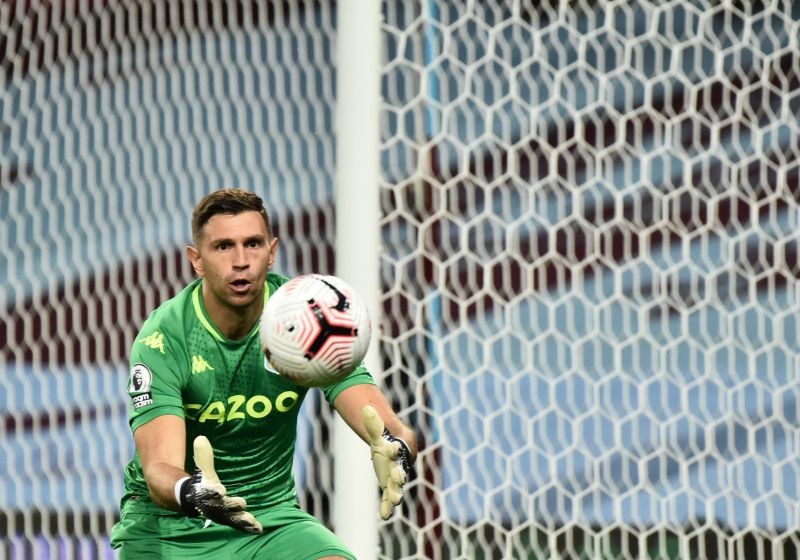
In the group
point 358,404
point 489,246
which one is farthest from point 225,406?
point 489,246

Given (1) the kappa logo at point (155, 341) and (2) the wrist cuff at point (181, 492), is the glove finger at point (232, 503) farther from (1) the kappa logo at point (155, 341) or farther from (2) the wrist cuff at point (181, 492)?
(1) the kappa logo at point (155, 341)

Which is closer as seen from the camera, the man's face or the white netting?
the man's face

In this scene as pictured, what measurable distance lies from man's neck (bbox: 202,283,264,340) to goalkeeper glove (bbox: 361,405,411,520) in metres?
0.46

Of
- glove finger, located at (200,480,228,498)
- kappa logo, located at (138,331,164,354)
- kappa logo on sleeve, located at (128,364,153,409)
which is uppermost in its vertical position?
kappa logo, located at (138,331,164,354)

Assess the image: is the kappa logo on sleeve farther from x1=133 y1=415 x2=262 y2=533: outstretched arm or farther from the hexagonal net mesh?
the hexagonal net mesh

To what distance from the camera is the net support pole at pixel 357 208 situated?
4.20 meters

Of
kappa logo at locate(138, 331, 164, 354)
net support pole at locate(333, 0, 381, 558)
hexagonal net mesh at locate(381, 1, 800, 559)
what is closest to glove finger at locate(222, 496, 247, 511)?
kappa logo at locate(138, 331, 164, 354)

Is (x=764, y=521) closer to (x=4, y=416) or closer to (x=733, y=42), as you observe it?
(x=733, y=42)

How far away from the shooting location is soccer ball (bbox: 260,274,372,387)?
8.20 feet

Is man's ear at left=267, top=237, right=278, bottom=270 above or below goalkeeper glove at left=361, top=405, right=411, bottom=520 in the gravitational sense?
above

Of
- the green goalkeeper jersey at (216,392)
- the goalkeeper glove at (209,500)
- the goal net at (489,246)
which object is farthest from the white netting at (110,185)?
the goalkeeper glove at (209,500)

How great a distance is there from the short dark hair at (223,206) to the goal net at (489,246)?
1.51 m

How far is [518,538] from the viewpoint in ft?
14.3

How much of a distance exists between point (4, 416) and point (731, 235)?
2.80 metres
